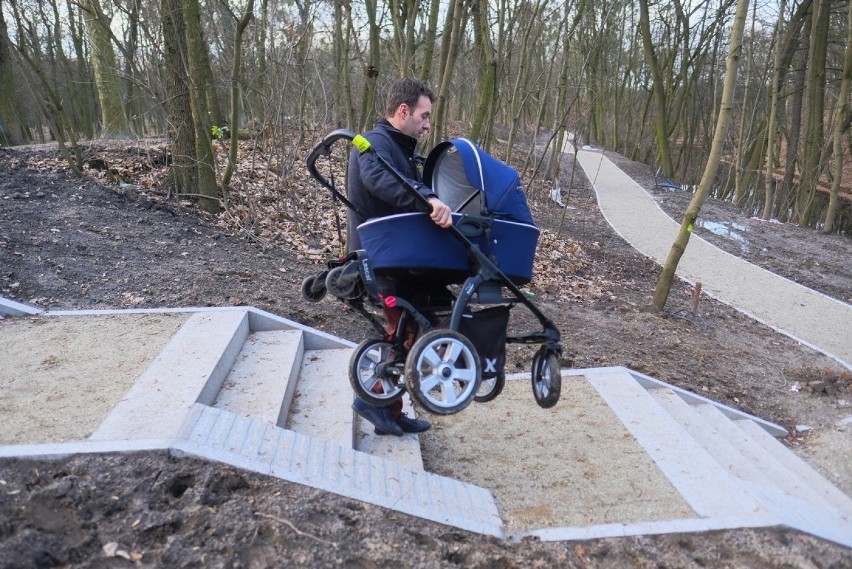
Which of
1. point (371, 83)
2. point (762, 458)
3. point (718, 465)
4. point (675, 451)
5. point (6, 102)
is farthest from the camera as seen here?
point (6, 102)

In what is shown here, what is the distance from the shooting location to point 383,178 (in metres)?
3.33

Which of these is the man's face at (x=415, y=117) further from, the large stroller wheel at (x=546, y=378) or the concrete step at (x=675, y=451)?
the concrete step at (x=675, y=451)

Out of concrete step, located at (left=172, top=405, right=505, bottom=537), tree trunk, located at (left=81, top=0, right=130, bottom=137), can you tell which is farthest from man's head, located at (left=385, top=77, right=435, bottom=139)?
tree trunk, located at (left=81, top=0, right=130, bottom=137)

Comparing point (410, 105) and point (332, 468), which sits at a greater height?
point (410, 105)

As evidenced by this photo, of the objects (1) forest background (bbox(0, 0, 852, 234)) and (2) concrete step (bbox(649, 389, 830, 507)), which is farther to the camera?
(1) forest background (bbox(0, 0, 852, 234))

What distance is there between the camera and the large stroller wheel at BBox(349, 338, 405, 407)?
358cm

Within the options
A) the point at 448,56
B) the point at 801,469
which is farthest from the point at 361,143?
the point at 448,56

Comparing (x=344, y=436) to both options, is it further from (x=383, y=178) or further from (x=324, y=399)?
(x=383, y=178)

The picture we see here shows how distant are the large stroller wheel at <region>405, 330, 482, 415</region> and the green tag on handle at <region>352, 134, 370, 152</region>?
980mm

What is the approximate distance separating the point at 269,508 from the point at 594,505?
5.91 ft

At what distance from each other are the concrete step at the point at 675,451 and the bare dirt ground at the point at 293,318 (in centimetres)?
26

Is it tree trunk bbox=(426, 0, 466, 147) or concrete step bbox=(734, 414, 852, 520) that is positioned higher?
tree trunk bbox=(426, 0, 466, 147)

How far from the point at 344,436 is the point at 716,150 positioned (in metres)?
5.97

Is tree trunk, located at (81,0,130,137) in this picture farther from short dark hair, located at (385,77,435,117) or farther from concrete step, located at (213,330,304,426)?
short dark hair, located at (385,77,435,117)
